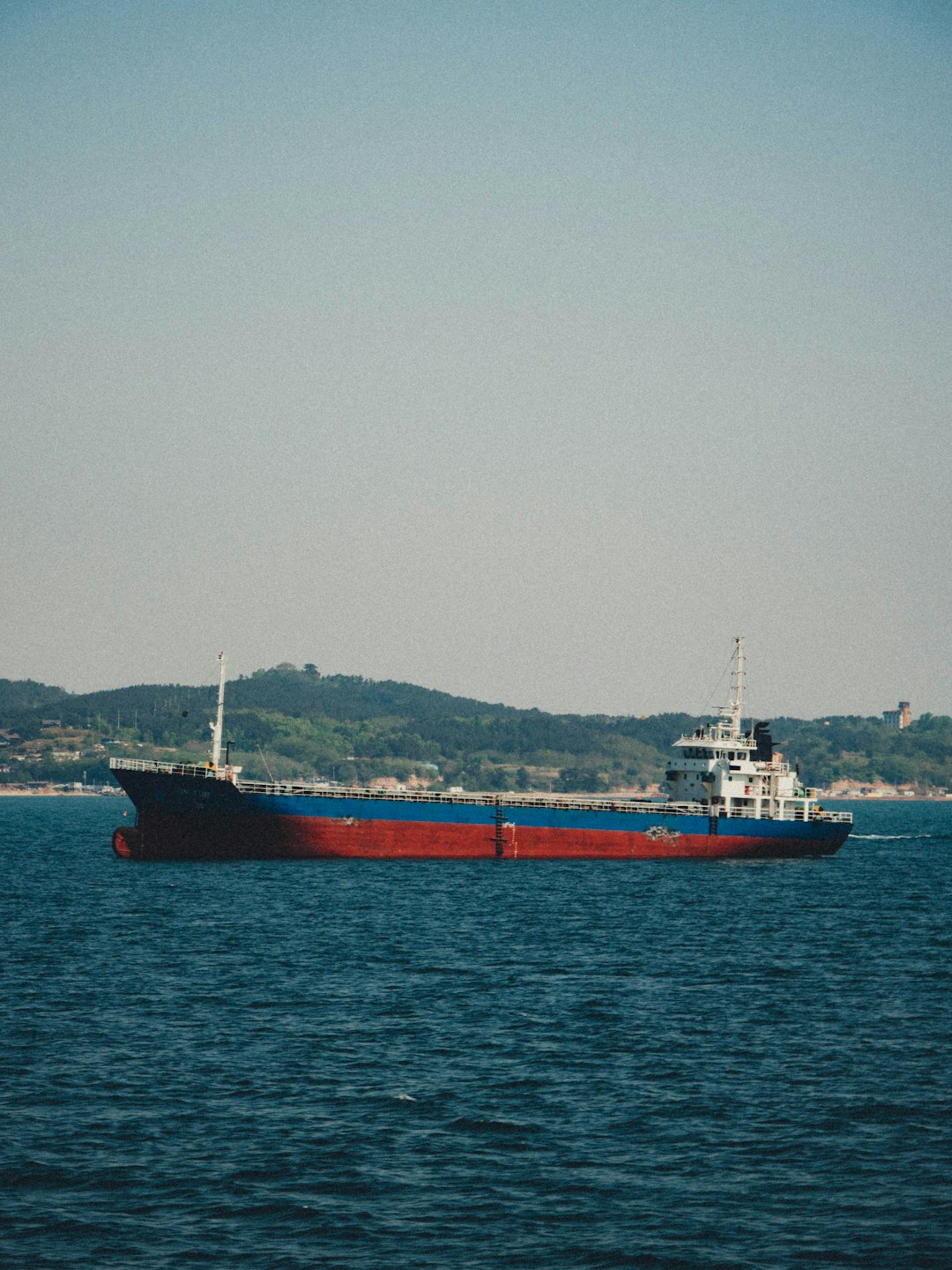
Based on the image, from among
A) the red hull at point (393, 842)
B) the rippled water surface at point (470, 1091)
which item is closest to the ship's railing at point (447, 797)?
the red hull at point (393, 842)

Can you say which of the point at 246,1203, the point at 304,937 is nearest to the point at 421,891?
the point at 304,937

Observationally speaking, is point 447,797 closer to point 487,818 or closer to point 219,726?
point 487,818

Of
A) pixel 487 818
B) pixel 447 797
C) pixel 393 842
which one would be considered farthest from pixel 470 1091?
pixel 447 797

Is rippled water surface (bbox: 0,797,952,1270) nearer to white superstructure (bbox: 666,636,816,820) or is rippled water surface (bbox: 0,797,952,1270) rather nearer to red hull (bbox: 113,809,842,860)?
red hull (bbox: 113,809,842,860)

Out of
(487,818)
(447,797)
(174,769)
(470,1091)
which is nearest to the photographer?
(470,1091)

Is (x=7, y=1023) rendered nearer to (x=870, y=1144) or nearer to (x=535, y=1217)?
(x=535, y=1217)

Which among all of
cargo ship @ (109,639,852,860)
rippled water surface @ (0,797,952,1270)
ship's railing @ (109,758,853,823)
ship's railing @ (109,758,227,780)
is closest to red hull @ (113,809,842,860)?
cargo ship @ (109,639,852,860)

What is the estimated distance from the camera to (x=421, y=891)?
247ft

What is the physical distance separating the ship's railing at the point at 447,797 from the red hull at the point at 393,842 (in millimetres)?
1761

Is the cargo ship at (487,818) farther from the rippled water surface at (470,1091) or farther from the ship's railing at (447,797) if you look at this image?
the rippled water surface at (470,1091)

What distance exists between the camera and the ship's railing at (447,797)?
83.3 m

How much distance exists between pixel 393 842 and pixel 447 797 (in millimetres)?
6305

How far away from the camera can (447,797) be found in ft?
304

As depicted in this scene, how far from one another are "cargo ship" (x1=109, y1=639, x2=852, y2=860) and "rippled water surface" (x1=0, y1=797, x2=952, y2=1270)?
58.0 feet
